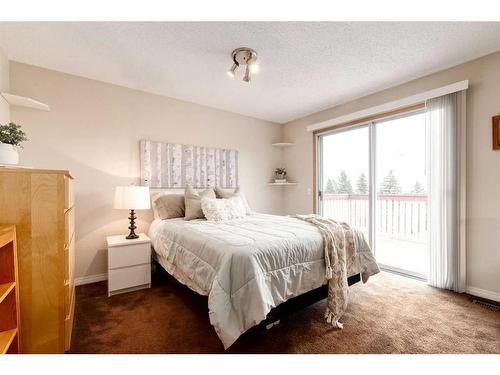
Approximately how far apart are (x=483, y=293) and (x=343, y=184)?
2.07 meters

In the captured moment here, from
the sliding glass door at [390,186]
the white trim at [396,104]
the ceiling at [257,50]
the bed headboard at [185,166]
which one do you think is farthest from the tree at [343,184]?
the bed headboard at [185,166]

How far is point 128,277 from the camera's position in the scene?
2463 millimetres

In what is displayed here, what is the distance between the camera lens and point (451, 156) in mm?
2502

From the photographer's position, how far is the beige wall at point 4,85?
2160mm

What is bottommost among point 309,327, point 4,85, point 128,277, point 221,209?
point 309,327

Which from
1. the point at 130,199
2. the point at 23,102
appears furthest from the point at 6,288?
the point at 23,102

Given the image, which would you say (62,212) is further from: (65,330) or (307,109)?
(307,109)

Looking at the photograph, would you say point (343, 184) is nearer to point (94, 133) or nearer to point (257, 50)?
point (257, 50)

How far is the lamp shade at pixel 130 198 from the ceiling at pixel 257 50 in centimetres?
138

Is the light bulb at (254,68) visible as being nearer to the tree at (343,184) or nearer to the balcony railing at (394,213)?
the tree at (343,184)

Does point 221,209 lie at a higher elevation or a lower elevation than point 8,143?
lower

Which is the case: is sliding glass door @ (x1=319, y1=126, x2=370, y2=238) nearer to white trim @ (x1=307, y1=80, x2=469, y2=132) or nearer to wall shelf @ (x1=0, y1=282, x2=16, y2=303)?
white trim @ (x1=307, y1=80, x2=469, y2=132)

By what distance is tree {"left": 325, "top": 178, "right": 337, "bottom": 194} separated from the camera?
3.98 meters
